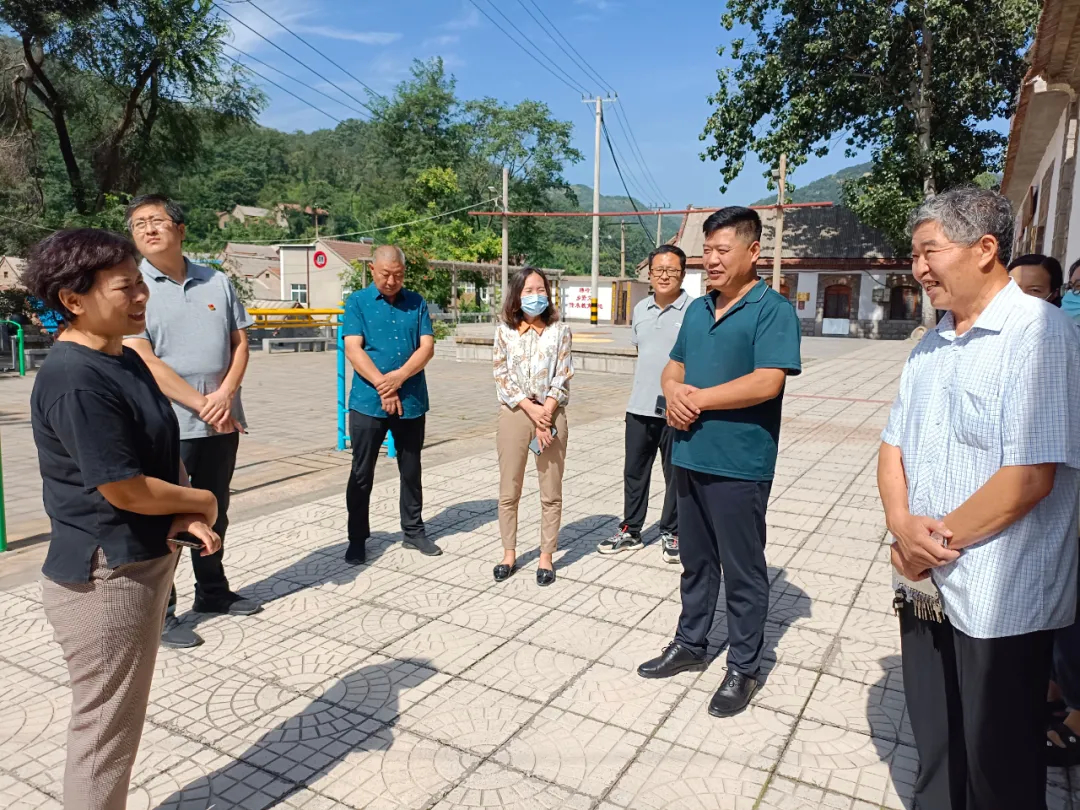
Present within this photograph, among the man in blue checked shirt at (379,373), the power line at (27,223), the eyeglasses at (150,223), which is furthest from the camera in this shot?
the power line at (27,223)

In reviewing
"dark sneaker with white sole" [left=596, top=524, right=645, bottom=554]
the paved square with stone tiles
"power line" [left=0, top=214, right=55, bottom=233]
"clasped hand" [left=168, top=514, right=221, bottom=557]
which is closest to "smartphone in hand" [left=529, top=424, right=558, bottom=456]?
the paved square with stone tiles

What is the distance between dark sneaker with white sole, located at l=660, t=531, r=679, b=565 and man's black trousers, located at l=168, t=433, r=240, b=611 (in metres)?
2.46

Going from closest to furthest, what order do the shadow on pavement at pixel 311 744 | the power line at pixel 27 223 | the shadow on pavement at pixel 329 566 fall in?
the shadow on pavement at pixel 311 744 < the shadow on pavement at pixel 329 566 < the power line at pixel 27 223

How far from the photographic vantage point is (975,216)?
1.84 meters

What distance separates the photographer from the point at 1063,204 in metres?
8.98

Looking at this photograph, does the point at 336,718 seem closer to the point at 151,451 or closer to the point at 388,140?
the point at 151,451

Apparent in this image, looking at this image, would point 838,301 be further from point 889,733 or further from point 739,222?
point 889,733

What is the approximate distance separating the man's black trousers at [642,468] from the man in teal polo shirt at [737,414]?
1.59m

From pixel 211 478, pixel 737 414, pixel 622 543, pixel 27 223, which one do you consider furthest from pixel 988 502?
pixel 27 223

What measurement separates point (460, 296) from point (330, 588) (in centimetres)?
4008

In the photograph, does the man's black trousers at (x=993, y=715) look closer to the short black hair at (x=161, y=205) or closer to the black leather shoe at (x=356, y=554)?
the black leather shoe at (x=356, y=554)

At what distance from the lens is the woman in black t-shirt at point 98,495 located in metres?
1.82

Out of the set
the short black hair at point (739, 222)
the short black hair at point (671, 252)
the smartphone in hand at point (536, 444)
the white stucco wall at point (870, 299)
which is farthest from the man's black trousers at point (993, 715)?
the white stucco wall at point (870, 299)

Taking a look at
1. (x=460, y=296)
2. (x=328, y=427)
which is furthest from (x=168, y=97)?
(x=460, y=296)
